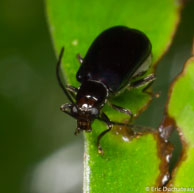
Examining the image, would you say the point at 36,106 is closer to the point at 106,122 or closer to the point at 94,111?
the point at 94,111

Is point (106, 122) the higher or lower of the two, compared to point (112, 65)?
lower

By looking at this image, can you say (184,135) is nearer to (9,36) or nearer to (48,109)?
(48,109)

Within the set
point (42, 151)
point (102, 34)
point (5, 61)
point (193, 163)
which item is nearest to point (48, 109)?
point (42, 151)

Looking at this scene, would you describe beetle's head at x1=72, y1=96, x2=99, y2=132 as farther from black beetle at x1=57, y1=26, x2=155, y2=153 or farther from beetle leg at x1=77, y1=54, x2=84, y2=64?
beetle leg at x1=77, y1=54, x2=84, y2=64

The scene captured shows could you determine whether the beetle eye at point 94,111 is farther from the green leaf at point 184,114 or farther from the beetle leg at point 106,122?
the green leaf at point 184,114

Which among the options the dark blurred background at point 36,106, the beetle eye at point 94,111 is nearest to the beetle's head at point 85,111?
the beetle eye at point 94,111

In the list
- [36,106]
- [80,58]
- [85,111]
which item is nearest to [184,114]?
[85,111]
